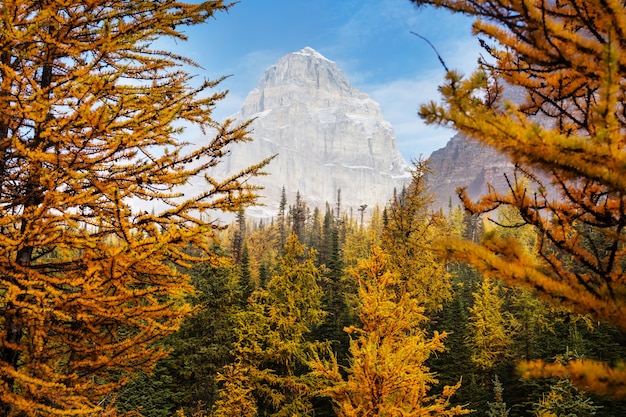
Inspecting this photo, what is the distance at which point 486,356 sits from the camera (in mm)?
23031

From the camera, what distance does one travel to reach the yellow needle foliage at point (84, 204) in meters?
3.56

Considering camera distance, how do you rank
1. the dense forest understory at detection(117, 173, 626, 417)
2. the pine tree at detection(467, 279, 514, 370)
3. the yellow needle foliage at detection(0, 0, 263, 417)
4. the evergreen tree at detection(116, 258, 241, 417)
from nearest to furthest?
the yellow needle foliage at detection(0, 0, 263, 417) → the dense forest understory at detection(117, 173, 626, 417) → the evergreen tree at detection(116, 258, 241, 417) → the pine tree at detection(467, 279, 514, 370)

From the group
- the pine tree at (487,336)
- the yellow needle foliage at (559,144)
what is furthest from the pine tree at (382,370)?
the pine tree at (487,336)

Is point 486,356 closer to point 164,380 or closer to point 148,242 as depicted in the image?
point 164,380

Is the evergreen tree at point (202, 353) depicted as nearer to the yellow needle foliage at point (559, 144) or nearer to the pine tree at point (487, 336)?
the pine tree at point (487, 336)

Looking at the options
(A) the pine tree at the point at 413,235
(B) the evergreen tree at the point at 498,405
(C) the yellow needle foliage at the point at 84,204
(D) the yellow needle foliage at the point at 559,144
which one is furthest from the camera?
(A) the pine tree at the point at 413,235

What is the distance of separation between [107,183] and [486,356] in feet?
81.1

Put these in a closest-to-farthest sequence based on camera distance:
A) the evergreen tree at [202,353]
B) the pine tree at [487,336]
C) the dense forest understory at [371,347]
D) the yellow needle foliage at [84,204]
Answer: the yellow needle foliage at [84,204] → the dense forest understory at [371,347] → the evergreen tree at [202,353] → the pine tree at [487,336]

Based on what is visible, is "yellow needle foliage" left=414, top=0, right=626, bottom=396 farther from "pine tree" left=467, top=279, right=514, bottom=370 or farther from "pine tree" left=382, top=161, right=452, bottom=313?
"pine tree" left=467, top=279, right=514, bottom=370

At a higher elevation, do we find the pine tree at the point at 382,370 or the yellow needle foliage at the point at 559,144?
the yellow needle foliage at the point at 559,144

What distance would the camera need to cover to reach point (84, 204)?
13.8 feet

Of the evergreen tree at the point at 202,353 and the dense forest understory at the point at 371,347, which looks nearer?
the dense forest understory at the point at 371,347

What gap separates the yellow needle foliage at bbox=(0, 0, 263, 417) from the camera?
3.56 meters

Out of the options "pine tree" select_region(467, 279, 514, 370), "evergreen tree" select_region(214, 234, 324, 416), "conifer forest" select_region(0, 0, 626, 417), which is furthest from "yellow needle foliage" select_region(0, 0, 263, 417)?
"pine tree" select_region(467, 279, 514, 370)
